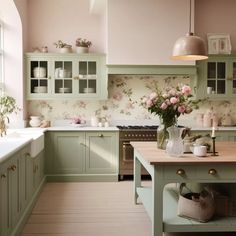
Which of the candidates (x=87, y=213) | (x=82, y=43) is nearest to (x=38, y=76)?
(x=82, y=43)

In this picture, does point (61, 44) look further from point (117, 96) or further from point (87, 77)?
point (117, 96)

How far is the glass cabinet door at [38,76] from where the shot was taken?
5.58m

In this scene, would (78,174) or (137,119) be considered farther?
(137,119)

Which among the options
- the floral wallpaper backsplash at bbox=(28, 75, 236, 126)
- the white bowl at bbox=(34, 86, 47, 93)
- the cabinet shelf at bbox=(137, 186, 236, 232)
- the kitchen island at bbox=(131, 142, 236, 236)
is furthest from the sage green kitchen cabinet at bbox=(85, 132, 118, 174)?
the kitchen island at bbox=(131, 142, 236, 236)

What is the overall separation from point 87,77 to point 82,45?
525mm

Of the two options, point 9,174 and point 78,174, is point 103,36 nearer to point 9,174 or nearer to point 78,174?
point 78,174

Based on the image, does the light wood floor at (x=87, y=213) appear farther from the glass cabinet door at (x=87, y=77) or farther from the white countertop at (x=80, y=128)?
the glass cabinet door at (x=87, y=77)

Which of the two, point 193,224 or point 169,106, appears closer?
point 193,224

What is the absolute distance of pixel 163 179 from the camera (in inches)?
112

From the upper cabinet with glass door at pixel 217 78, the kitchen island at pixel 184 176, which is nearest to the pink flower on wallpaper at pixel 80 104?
the upper cabinet with glass door at pixel 217 78

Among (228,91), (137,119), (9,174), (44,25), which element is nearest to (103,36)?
(44,25)

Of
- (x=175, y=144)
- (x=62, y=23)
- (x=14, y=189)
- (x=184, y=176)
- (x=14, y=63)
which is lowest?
(x=14, y=189)

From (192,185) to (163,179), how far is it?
1.03 metres

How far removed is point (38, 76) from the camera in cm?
558
